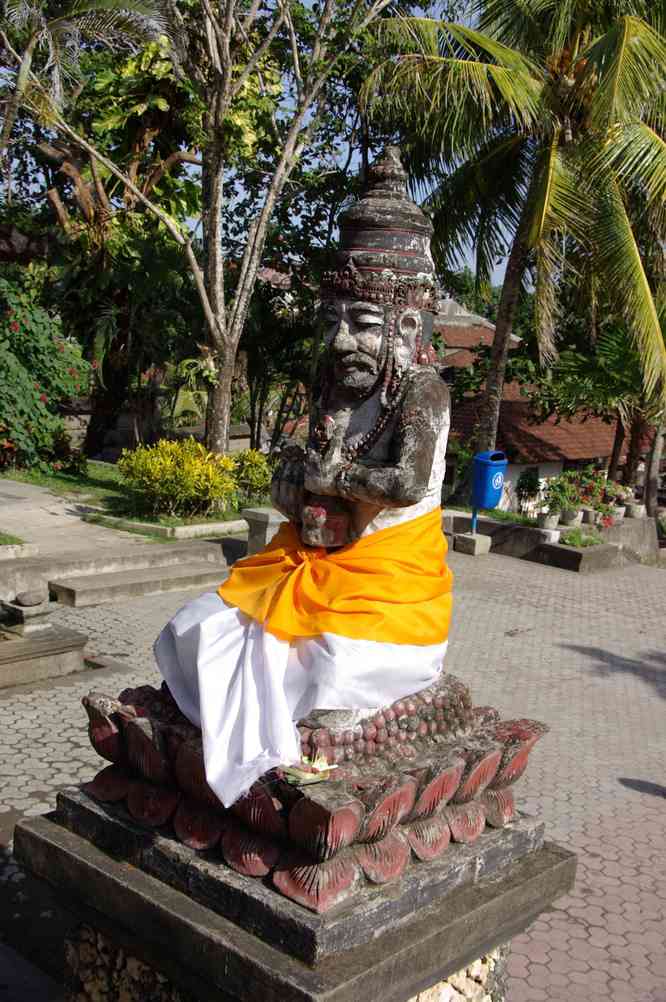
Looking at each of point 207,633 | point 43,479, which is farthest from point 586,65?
point 207,633

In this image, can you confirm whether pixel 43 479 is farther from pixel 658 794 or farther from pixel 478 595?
pixel 658 794

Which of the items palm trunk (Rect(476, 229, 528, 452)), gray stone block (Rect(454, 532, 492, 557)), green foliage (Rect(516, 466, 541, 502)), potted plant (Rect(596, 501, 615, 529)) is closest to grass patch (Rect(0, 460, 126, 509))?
gray stone block (Rect(454, 532, 492, 557))

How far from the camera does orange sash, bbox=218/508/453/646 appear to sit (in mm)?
3225

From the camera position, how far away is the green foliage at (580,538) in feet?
41.8

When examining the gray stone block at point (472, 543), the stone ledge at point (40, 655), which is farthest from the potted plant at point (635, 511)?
the stone ledge at point (40, 655)

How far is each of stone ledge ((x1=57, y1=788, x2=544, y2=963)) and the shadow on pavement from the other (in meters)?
5.11

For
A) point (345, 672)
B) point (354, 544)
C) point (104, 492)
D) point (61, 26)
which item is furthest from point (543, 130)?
point (345, 672)

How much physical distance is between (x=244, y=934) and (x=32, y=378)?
37.9 feet

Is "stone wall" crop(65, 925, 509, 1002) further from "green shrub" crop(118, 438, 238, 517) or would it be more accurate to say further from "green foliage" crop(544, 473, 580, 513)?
"green foliage" crop(544, 473, 580, 513)

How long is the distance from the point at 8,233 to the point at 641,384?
394 inches

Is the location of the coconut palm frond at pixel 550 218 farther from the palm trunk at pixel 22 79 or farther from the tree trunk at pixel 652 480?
the palm trunk at pixel 22 79

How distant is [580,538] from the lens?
12781mm

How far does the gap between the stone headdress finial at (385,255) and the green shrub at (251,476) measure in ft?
30.0

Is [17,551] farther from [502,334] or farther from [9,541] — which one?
[502,334]
